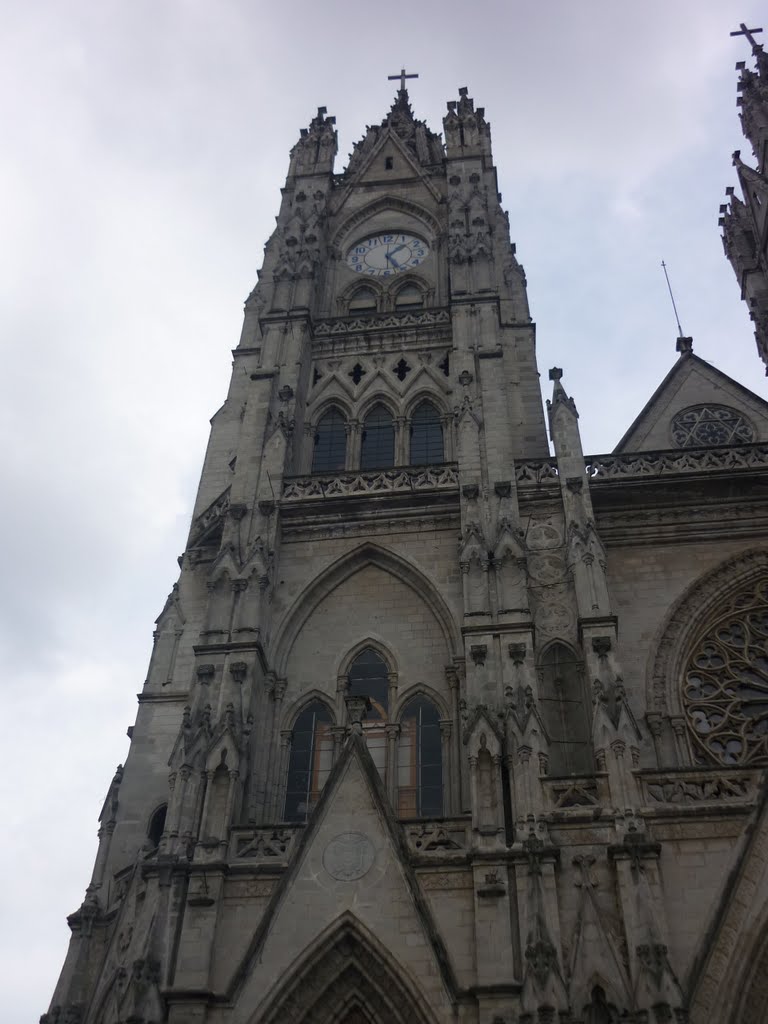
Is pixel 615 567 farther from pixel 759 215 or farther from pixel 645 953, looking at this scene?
pixel 759 215

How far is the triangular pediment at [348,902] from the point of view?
13.5 m

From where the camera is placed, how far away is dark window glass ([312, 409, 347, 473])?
22.6 meters

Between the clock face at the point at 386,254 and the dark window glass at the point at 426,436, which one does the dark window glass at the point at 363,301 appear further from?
the dark window glass at the point at 426,436

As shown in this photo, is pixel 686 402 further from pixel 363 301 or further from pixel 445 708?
pixel 445 708

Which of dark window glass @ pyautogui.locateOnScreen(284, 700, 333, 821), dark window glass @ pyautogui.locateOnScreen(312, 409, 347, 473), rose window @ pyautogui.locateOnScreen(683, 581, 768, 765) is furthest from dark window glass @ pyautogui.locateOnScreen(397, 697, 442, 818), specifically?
dark window glass @ pyautogui.locateOnScreen(312, 409, 347, 473)

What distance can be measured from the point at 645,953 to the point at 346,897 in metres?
3.97

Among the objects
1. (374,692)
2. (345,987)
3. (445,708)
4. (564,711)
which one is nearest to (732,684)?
(564,711)

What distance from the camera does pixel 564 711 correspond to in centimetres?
1673

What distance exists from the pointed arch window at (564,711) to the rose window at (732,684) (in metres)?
1.75

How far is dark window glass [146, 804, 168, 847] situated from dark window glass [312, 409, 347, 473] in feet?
26.1

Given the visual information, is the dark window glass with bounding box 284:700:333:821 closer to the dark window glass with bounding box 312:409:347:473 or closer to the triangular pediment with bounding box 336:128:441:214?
the dark window glass with bounding box 312:409:347:473

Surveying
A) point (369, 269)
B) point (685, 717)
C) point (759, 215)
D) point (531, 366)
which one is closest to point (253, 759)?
point (685, 717)

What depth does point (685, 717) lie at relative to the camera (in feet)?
54.5

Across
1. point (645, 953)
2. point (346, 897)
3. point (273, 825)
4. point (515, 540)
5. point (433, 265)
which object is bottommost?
point (645, 953)
